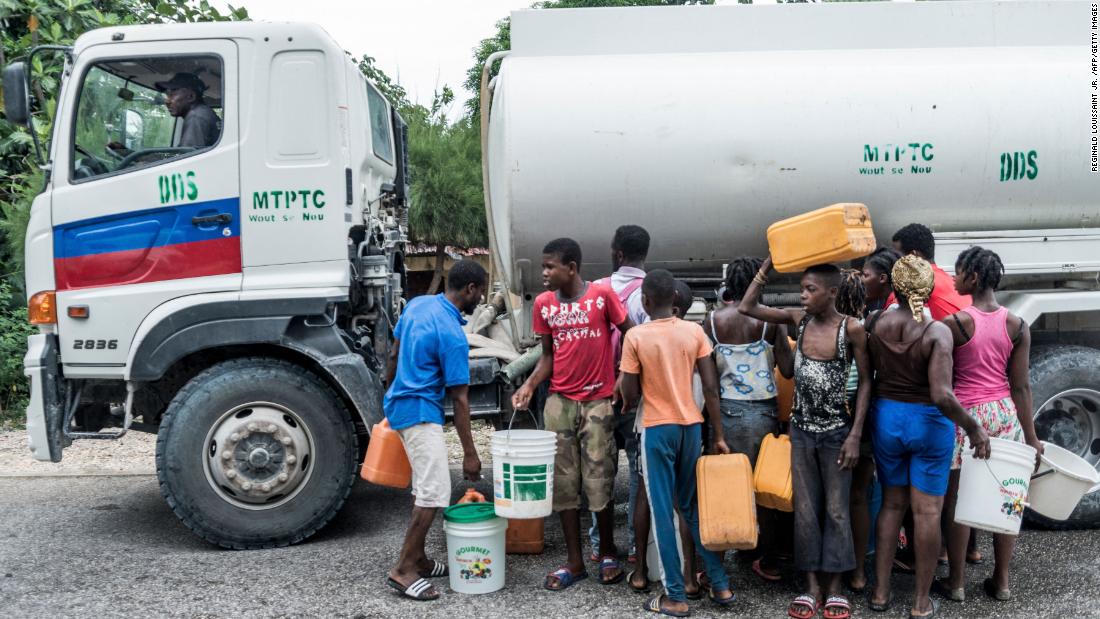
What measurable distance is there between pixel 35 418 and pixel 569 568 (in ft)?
9.41

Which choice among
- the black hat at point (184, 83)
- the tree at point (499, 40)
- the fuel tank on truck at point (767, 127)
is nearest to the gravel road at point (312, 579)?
the fuel tank on truck at point (767, 127)

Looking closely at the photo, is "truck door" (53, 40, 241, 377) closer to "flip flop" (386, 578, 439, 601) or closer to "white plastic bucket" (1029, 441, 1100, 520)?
"flip flop" (386, 578, 439, 601)

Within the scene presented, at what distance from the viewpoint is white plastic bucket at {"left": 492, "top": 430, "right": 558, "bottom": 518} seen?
423 centimetres

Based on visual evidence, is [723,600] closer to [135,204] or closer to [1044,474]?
[1044,474]

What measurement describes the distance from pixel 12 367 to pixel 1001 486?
883 centimetres

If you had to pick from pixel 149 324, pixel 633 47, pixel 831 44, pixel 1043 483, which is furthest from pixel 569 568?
pixel 831 44

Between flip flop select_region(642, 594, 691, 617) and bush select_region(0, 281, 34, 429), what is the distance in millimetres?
6999

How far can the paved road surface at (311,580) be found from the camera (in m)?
4.16

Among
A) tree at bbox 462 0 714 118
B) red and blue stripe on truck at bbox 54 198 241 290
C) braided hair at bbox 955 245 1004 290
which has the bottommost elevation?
braided hair at bbox 955 245 1004 290

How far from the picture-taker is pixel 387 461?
457cm

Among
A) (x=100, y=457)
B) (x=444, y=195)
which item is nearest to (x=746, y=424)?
(x=100, y=457)

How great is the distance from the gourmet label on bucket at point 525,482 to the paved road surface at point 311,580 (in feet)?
1.57

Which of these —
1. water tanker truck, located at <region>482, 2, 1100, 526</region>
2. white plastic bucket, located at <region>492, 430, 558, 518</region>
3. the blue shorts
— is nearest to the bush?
water tanker truck, located at <region>482, 2, 1100, 526</region>

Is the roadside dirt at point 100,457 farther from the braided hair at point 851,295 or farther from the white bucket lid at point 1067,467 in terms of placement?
the white bucket lid at point 1067,467
